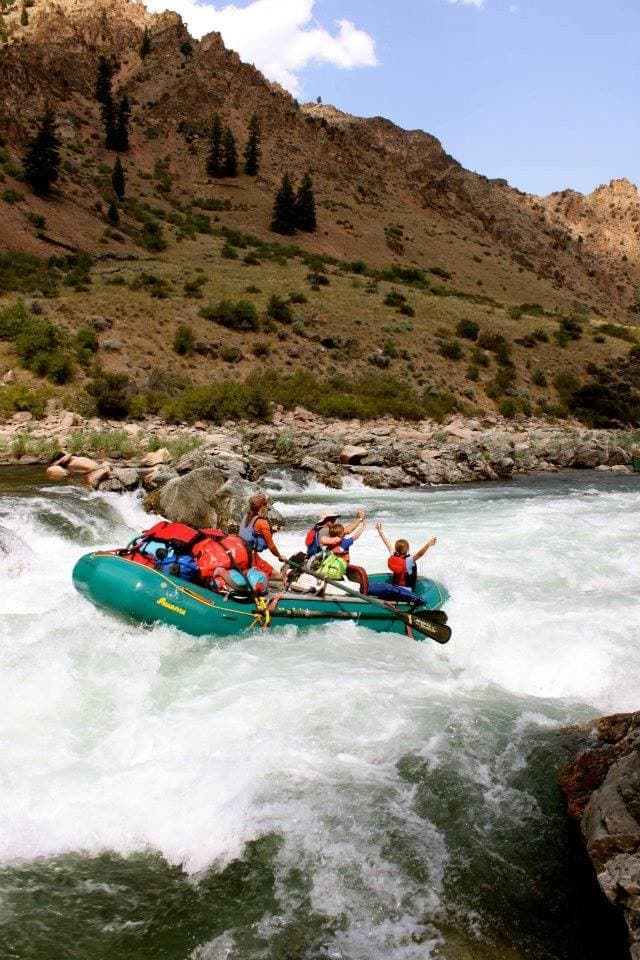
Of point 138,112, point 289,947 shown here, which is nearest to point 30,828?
point 289,947

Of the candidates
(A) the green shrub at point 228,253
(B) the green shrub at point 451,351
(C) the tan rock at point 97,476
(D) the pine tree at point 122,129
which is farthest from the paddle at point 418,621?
(D) the pine tree at point 122,129

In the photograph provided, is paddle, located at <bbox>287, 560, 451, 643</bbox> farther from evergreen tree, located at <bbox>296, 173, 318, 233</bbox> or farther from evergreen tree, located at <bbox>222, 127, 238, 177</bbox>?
evergreen tree, located at <bbox>222, 127, 238, 177</bbox>

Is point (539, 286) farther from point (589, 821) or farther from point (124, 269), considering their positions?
point (589, 821)

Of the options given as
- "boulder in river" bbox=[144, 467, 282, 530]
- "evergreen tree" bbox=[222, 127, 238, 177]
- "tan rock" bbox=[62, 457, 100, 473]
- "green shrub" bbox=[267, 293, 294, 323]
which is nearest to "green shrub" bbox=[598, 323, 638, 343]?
"green shrub" bbox=[267, 293, 294, 323]

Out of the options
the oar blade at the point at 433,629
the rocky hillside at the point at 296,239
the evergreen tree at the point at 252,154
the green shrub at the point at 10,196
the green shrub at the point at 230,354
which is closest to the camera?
the oar blade at the point at 433,629

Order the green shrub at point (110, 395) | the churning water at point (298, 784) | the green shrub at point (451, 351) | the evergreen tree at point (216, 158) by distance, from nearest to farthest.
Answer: the churning water at point (298, 784) → the green shrub at point (110, 395) → the green shrub at point (451, 351) → the evergreen tree at point (216, 158)

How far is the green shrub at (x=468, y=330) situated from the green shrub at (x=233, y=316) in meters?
12.1

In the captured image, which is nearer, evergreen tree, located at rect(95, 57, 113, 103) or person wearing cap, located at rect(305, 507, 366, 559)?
person wearing cap, located at rect(305, 507, 366, 559)

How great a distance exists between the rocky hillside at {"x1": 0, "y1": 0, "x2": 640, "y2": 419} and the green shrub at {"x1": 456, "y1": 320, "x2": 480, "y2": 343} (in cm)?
18

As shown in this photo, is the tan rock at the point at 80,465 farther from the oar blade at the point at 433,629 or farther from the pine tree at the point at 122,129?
the pine tree at the point at 122,129

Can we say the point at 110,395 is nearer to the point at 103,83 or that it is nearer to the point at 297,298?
the point at 297,298

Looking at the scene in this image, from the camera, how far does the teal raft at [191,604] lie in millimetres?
6566

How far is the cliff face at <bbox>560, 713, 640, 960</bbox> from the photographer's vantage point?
312 cm

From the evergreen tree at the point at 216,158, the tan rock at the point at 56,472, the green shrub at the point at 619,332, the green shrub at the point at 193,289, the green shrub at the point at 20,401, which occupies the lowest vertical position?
the tan rock at the point at 56,472
